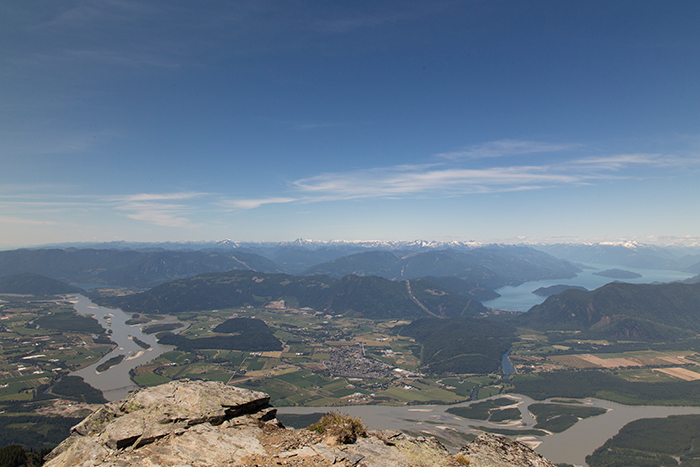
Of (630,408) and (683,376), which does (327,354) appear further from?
(683,376)

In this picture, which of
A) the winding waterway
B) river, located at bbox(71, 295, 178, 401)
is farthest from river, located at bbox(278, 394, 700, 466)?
river, located at bbox(71, 295, 178, 401)

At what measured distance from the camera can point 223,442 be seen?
12602 mm

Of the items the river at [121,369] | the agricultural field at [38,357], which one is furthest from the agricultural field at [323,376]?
the agricultural field at [38,357]

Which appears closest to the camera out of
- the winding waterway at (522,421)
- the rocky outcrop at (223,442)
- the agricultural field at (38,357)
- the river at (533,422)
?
the rocky outcrop at (223,442)

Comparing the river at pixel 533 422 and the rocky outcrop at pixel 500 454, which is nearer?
the rocky outcrop at pixel 500 454

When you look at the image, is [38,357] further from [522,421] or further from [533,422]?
[533,422]

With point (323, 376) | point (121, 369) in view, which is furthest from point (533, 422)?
point (121, 369)

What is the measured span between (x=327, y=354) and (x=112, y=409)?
184 m

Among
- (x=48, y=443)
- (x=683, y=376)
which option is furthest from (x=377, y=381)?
(x=683, y=376)

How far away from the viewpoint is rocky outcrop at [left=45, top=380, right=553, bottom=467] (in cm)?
1180

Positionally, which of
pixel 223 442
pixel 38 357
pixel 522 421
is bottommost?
pixel 522 421

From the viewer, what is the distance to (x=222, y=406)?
1460 centimetres

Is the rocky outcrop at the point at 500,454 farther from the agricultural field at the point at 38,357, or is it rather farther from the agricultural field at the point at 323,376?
the agricultural field at the point at 38,357

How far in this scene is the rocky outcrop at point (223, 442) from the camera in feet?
38.7
